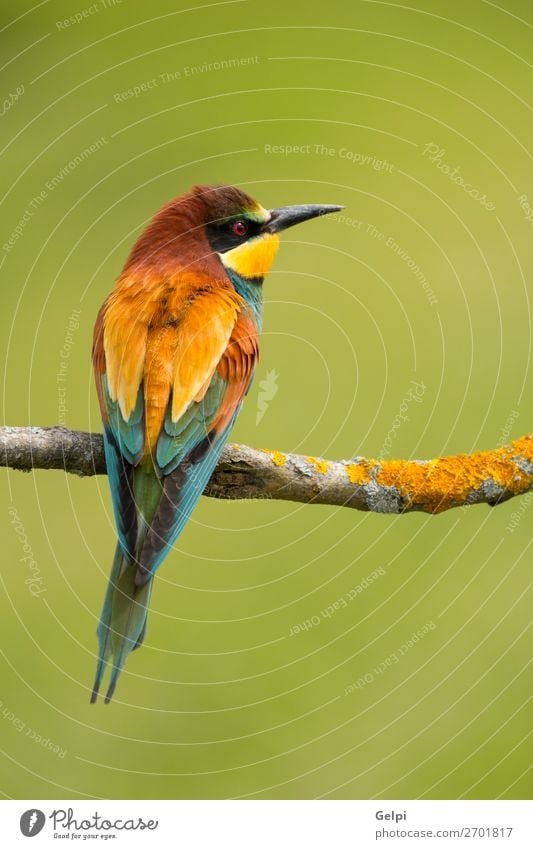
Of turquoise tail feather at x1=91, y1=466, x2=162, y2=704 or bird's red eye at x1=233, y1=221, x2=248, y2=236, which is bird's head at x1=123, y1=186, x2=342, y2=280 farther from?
turquoise tail feather at x1=91, y1=466, x2=162, y2=704

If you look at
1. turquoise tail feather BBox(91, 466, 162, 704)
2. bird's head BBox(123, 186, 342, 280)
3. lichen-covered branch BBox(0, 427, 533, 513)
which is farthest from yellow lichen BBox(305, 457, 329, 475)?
bird's head BBox(123, 186, 342, 280)

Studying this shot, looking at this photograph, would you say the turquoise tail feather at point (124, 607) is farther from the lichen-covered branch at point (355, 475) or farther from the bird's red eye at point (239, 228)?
the bird's red eye at point (239, 228)

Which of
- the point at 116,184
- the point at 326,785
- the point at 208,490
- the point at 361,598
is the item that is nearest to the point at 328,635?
the point at 361,598

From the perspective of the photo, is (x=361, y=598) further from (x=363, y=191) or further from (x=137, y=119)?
(x=137, y=119)

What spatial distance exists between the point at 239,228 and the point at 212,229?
0.20 ft

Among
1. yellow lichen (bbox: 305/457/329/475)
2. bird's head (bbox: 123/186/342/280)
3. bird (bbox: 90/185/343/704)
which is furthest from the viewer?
bird's head (bbox: 123/186/342/280)

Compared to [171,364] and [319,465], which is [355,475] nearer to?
[319,465]

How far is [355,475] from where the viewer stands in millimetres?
2125

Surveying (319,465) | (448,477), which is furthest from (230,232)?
(448,477)

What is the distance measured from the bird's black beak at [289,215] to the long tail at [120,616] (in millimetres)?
857

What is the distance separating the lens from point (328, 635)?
2.71 metres

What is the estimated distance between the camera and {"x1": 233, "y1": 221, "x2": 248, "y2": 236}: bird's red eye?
2.38 m

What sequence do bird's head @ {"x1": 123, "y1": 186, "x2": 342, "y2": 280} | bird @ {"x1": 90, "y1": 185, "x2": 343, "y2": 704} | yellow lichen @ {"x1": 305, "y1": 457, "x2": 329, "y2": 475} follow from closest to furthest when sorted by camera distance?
bird @ {"x1": 90, "y1": 185, "x2": 343, "y2": 704} → yellow lichen @ {"x1": 305, "y1": 457, "x2": 329, "y2": 475} → bird's head @ {"x1": 123, "y1": 186, "x2": 342, "y2": 280}

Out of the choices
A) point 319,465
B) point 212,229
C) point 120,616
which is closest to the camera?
point 120,616
